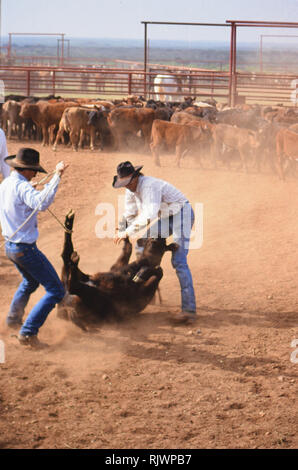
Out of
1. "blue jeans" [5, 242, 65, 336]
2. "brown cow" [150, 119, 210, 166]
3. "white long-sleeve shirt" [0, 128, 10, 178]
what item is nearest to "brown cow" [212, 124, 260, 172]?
"brown cow" [150, 119, 210, 166]

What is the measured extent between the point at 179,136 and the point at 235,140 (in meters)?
1.21

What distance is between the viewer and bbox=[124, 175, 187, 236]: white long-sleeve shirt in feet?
18.4

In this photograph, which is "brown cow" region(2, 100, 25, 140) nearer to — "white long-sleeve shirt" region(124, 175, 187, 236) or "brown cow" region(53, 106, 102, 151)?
"brown cow" region(53, 106, 102, 151)

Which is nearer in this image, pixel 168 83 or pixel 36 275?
pixel 36 275

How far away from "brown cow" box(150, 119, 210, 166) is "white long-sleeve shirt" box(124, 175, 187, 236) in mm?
7965

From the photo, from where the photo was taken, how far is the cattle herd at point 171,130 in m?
13.6

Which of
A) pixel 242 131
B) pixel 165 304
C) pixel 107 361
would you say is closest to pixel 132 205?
pixel 165 304

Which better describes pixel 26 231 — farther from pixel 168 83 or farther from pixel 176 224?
pixel 168 83

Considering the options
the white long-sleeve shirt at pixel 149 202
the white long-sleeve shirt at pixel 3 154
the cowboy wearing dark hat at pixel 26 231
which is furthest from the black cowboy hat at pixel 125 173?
the white long-sleeve shirt at pixel 3 154

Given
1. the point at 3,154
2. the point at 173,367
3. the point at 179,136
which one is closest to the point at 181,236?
the point at 173,367

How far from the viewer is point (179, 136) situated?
46.0 feet

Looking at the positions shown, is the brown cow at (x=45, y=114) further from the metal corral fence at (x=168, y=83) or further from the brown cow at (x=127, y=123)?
the metal corral fence at (x=168, y=83)

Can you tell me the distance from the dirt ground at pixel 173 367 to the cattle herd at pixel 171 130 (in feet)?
16.9
